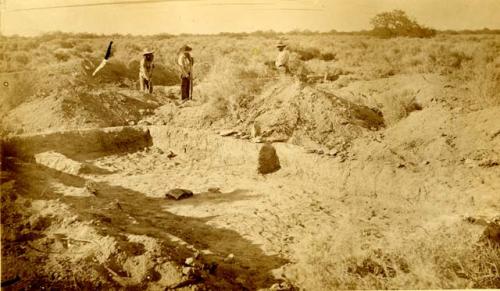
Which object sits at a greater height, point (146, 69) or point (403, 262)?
point (146, 69)

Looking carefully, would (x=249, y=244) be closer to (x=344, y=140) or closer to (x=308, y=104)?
(x=344, y=140)

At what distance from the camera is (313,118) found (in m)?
6.30

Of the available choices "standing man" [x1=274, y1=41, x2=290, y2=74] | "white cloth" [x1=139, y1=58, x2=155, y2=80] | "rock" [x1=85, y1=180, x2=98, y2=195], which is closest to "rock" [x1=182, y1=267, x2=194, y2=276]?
"rock" [x1=85, y1=180, x2=98, y2=195]

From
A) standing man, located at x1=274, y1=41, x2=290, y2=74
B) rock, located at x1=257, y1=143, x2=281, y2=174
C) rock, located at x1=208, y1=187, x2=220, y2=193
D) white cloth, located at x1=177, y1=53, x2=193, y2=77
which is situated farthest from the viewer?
white cloth, located at x1=177, y1=53, x2=193, y2=77

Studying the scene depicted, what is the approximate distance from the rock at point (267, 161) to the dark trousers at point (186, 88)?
9.16 ft

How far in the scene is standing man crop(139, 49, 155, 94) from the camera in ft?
25.3

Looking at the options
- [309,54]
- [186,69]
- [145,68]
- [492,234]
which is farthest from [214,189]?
[309,54]

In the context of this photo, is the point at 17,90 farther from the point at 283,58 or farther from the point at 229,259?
the point at 229,259

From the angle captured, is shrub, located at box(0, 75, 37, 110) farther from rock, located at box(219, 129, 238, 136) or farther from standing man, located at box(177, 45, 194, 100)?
rock, located at box(219, 129, 238, 136)

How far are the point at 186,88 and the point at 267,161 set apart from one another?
3032mm

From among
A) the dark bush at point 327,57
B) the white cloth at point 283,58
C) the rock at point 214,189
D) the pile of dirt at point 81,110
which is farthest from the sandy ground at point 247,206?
the dark bush at point 327,57

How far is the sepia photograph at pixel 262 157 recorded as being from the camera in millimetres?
3465

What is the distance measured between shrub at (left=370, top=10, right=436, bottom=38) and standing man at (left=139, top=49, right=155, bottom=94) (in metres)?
3.76

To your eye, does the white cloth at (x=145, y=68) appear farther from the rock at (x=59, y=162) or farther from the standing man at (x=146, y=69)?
the rock at (x=59, y=162)
